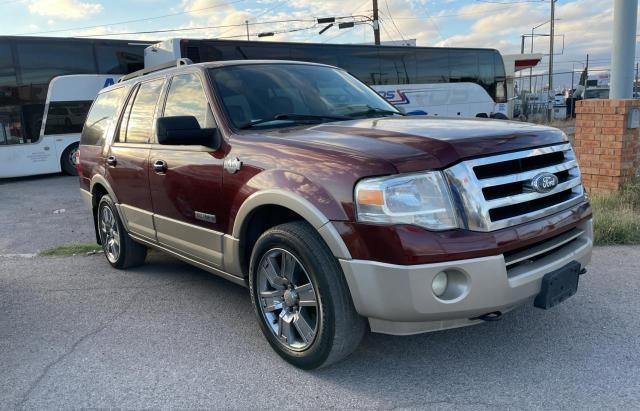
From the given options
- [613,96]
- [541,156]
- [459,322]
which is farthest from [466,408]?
[613,96]

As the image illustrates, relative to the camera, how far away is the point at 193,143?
3756mm

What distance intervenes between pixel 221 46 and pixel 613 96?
906 cm

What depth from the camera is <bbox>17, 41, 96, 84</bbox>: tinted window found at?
46.9 feet

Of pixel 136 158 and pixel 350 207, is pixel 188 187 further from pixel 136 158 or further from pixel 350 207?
pixel 350 207

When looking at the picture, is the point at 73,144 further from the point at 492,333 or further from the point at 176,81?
the point at 492,333

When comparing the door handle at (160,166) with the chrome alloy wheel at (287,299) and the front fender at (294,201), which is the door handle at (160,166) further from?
the chrome alloy wheel at (287,299)

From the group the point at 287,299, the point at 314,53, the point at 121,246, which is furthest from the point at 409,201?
the point at 314,53

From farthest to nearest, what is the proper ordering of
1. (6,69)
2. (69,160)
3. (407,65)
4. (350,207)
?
(407,65) → (69,160) → (6,69) → (350,207)

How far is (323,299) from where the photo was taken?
300 centimetres

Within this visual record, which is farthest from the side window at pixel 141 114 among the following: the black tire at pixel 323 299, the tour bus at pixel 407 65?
the tour bus at pixel 407 65

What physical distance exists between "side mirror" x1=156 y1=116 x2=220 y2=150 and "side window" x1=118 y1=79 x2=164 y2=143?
1136 millimetres

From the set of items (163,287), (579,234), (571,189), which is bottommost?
(163,287)

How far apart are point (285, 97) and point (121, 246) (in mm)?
2518

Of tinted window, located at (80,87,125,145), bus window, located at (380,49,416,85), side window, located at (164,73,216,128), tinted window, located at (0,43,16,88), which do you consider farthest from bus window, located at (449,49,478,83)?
side window, located at (164,73,216,128)
